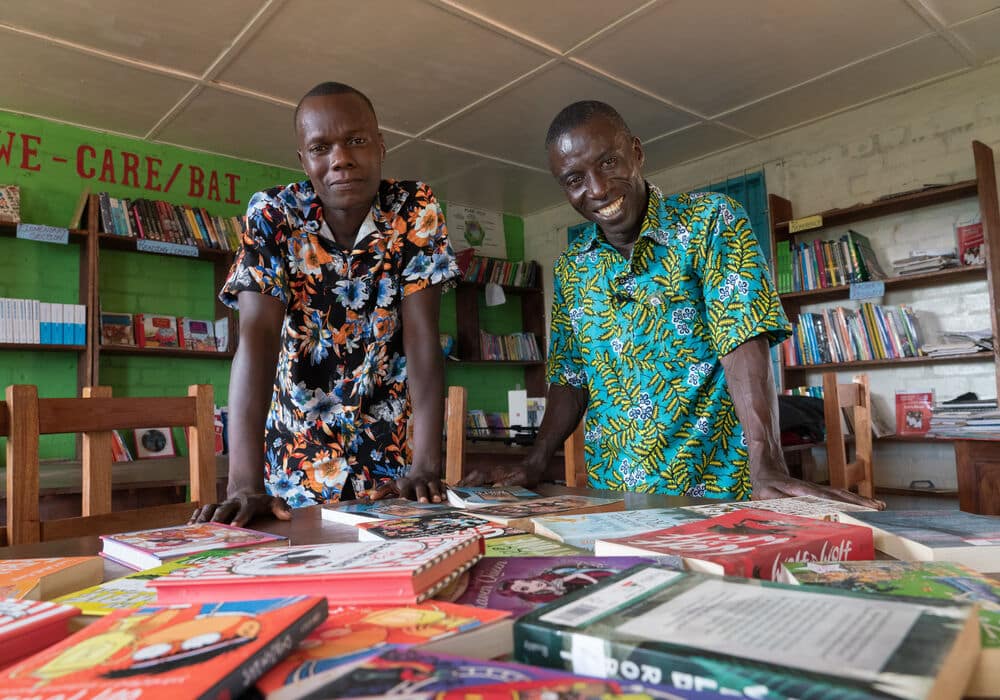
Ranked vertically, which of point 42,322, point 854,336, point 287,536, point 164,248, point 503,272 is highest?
point 503,272

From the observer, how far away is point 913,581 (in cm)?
50

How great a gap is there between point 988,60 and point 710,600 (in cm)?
454

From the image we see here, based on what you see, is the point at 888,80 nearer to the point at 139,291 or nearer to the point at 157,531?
the point at 157,531

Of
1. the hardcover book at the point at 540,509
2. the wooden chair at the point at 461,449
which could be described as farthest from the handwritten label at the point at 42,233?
the hardcover book at the point at 540,509

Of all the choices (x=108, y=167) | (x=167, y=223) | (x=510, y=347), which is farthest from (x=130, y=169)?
(x=510, y=347)

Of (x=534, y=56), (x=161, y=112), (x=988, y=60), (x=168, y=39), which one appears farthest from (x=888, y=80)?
(x=161, y=112)

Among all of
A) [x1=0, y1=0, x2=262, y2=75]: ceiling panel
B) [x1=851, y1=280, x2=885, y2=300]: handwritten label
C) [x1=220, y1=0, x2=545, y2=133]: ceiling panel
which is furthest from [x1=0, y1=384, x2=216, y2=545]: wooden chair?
[x1=851, y1=280, x2=885, y2=300]: handwritten label

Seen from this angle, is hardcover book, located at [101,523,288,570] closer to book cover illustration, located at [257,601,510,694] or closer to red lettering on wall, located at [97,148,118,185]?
book cover illustration, located at [257,601,510,694]

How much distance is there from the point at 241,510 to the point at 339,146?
2.39 ft

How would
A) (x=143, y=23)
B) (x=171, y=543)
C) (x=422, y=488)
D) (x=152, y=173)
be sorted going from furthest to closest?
(x=152, y=173)
(x=143, y=23)
(x=422, y=488)
(x=171, y=543)

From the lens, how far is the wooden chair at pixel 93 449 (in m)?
1.33

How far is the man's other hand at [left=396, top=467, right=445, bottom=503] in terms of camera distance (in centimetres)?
119

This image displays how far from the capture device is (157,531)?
0.90 m

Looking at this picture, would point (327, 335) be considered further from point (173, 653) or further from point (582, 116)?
point (173, 653)
